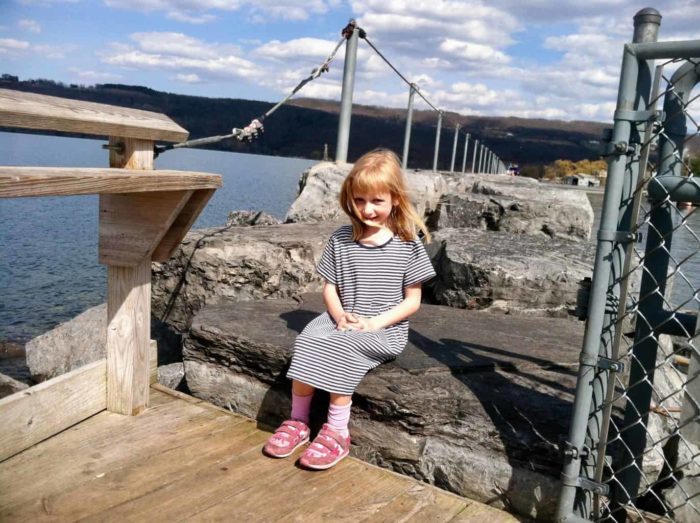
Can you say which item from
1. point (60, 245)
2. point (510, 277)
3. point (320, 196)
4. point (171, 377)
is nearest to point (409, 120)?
point (320, 196)

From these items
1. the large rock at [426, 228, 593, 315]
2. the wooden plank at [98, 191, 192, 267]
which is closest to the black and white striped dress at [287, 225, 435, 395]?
the wooden plank at [98, 191, 192, 267]

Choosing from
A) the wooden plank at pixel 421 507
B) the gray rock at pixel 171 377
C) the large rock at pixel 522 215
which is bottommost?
the gray rock at pixel 171 377

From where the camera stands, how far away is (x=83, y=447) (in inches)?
105

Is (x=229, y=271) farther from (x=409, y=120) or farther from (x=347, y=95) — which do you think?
(x=409, y=120)

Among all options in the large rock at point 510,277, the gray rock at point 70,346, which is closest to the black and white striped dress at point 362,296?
the large rock at point 510,277

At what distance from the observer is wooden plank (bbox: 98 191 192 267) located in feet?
8.86

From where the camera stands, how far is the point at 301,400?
108 inches

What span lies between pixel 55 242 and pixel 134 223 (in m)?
9.03

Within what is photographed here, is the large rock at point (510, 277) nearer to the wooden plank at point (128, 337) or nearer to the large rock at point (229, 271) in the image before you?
the large rock at point (229, 271)

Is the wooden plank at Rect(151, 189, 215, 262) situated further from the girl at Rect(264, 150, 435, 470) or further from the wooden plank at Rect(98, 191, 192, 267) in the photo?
the girl at Rect(264, 150, 435, 470)

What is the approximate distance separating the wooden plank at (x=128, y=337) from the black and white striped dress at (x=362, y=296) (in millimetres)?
765

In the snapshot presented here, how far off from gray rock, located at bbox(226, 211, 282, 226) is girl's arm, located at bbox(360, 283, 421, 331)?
3.53 m

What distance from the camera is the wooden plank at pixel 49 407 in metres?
2.53

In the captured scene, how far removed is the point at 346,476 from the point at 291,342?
25.9 inches
